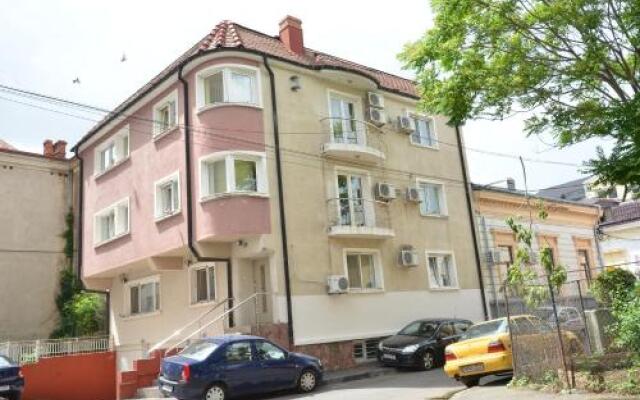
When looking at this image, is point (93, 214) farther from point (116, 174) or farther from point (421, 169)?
point (421, 169)

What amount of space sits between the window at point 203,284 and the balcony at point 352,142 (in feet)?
18.0

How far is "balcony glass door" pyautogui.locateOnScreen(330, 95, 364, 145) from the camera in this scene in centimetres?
2122

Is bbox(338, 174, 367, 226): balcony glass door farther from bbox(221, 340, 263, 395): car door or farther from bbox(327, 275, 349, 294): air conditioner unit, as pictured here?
bbox(221, 340, 263, 395): car door

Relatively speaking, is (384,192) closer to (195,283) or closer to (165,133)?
(195,283)

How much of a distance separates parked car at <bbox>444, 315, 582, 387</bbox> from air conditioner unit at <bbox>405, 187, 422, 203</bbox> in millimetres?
8930

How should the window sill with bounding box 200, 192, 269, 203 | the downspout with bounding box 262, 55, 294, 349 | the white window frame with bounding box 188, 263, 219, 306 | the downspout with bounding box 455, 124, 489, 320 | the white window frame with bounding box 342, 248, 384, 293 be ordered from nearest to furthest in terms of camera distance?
1. the window sill with bounding box 200, 192, 269, 203
2. the downspout with bounding box 262, 55, 294, 349
3. the white window frame with bounding box 188, 263, 219, 306
4. the white window frame with bounding box 342, 248, 384, 293
5. the downspout with bounding box 455, 124, 489, 320

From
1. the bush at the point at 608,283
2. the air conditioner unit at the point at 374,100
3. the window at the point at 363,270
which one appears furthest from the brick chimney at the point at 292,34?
the bush at the point at 608,283

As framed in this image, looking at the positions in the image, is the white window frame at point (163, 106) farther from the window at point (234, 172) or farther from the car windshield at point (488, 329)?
the car windshield at point (488, 329)

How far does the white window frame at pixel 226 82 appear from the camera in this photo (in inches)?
746

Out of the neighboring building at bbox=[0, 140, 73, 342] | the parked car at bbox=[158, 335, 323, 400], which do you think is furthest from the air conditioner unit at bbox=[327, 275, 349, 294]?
the neighboring building at bbox=[0, 140, 73, 342]

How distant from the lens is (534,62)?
11742 millimetres

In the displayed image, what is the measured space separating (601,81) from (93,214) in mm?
19602

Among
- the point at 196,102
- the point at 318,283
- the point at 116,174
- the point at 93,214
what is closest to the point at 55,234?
the point at 93,214

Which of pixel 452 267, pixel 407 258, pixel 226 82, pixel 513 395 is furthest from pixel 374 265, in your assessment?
pixel 513 395
